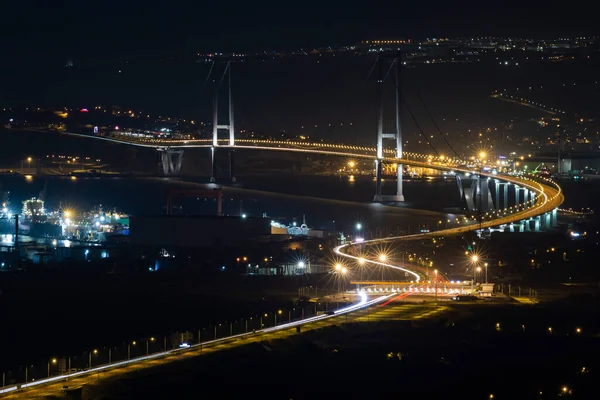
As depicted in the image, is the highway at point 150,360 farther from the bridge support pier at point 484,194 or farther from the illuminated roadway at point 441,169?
the bridge support pier at point 484,194

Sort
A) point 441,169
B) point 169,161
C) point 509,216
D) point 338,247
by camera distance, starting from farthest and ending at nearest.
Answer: point 169,161, point 441,169, point 509,216, point 338,247

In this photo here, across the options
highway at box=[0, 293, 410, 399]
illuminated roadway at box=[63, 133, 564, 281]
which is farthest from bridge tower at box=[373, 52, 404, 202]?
highway at box=[0, 293, 410, 399]

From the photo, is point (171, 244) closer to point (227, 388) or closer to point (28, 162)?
point (227, 388)

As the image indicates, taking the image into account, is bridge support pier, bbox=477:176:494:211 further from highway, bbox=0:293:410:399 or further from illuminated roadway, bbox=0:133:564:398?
highway, bbox=0:293:410:399

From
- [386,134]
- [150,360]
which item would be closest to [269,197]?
[386,134]

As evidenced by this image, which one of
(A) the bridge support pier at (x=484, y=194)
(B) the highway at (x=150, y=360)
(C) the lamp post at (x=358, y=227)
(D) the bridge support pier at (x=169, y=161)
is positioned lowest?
(B) the highway at (x=150, y=360)

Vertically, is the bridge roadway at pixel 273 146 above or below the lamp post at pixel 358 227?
above

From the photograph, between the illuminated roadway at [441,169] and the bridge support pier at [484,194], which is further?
the bridge support pier at [484,194]

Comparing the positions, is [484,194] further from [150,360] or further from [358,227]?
[150,360]

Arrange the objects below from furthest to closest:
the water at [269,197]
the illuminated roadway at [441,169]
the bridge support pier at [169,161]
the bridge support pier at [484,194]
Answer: the bridge support pier at [169,161] < the bridge support pier at [484,194] < the water at [269,197] < the illuminated roadway at [441,169]

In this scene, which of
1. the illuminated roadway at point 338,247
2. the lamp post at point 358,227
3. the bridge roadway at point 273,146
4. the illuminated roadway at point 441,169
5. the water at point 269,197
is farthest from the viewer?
the bridge roadway at point 273,146

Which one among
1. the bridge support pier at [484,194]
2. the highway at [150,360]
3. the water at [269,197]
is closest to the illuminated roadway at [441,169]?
the bridge support pier at [484,194]
